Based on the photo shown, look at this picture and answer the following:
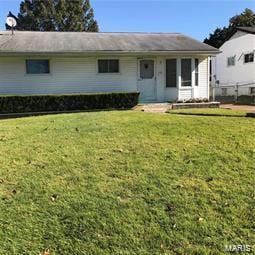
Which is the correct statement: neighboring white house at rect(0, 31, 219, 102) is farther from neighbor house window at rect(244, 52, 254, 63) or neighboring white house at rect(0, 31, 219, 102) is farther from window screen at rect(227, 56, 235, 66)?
window screen at rect(227, 56, 235, 66)

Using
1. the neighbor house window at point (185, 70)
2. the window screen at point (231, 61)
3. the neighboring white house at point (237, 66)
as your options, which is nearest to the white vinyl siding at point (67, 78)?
the neighbor house window at point (185, 70)

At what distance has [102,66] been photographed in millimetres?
15766

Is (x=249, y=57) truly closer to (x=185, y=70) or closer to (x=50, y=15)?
(x=185, y=70)

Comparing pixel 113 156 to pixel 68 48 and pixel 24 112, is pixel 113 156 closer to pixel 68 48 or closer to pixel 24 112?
pixel 24 112

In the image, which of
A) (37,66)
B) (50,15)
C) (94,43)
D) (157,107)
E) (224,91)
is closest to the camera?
(157,107)

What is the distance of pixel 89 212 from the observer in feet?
13.2

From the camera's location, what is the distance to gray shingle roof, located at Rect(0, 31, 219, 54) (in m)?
14.8

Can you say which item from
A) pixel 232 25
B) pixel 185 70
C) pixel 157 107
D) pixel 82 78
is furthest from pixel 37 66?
pixel 232 25

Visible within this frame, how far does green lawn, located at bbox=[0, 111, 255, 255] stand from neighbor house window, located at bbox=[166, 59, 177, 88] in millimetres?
9641

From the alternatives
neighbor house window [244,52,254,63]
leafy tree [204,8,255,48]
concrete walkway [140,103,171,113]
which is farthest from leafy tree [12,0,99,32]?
concrete walkway [140,103,171,113]

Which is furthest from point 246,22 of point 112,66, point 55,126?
point 55,126

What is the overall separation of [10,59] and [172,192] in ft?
41.3

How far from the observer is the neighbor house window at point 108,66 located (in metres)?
15.7

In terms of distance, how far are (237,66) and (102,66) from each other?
52.7ft
